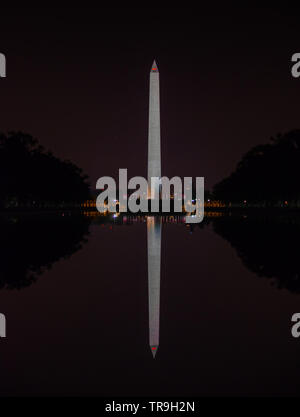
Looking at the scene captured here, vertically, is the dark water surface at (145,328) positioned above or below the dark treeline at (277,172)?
below

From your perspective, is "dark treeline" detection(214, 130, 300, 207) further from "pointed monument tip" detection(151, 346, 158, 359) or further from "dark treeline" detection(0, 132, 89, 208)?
"pointed monument tip" detection(151, 346, 158, 359)

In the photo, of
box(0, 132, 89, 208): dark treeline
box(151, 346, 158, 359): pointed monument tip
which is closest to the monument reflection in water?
box(151, 346, 158, 359): pointed monument tip

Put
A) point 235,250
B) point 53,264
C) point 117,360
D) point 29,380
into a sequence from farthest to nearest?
point 235,250 < point 53,264 < point 117,360 < point 29,380

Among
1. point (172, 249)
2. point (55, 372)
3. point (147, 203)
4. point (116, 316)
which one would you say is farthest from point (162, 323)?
point (147, 203)

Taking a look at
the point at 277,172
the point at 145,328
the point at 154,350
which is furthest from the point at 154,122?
the point at 154,350

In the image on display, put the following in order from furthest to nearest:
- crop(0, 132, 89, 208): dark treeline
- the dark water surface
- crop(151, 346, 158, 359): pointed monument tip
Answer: crop(0, 132, 89, 208): dark treeline, crop(151, 346, 158, 359): pointed monument tip, the dark water surface

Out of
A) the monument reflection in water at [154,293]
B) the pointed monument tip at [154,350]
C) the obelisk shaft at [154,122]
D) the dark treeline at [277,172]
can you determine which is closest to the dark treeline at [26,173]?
the obelisk shaft at [154,122]

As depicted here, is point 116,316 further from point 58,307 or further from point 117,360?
point 117,360

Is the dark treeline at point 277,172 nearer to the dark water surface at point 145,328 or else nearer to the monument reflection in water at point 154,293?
the monument reflection in water at point 154,293
